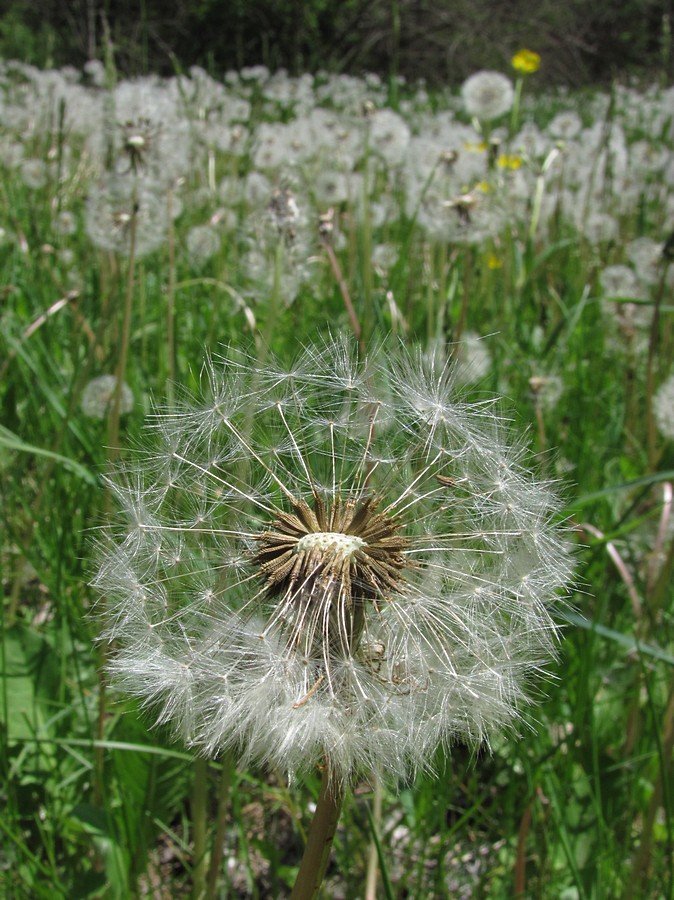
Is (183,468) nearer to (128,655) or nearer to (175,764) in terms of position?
(128,655)

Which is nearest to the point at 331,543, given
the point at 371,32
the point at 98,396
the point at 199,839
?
the point at 199,839

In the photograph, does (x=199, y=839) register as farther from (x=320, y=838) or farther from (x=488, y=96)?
(x=488, y=96)

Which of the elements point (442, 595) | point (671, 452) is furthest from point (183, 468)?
point (671, 452)

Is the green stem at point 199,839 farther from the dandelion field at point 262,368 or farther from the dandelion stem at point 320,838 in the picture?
the dandelion stem at point 320,838

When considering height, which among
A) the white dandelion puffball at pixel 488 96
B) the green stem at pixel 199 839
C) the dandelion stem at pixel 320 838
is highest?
the white dandelion puffball at pixel 488 96

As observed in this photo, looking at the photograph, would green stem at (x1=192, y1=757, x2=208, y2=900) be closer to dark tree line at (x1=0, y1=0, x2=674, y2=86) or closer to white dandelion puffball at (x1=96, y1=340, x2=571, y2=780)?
white dandelion puffball at (x1=96, y1=340, x2=571, y2=780)

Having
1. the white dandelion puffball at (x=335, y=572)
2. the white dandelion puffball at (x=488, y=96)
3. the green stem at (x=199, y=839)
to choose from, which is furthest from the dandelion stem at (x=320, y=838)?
the white dandelion puffball at (x=488, y=96)
